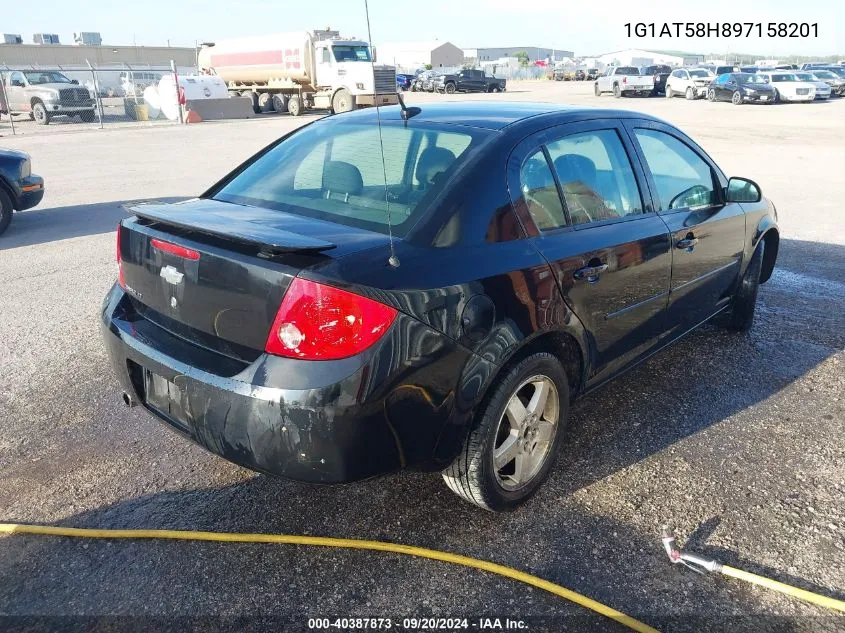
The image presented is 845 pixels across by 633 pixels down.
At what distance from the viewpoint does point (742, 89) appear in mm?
31734

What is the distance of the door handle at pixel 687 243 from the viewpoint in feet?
12.1

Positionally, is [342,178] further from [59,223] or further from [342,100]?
[342,100]

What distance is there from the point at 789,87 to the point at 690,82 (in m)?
5.75

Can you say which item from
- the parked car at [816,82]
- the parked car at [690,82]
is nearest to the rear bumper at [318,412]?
the parked car at [816,82]

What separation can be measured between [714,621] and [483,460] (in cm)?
96

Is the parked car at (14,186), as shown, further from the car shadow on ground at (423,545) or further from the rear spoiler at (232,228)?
the rear spoiler at (232,228)

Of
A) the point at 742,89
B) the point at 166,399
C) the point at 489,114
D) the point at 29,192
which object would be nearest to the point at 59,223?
the point at 29,192

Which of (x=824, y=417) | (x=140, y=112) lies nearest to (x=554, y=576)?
(x=824, y=417)

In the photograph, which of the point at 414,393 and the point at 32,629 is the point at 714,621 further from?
the point at 32,629

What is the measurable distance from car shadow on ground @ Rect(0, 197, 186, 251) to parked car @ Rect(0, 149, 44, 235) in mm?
281

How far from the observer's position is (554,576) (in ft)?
8.42

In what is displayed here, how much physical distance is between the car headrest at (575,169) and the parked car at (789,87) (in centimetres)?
3348

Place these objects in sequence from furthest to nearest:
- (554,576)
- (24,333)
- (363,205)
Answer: (24,333)
(363,205)
(554,576)

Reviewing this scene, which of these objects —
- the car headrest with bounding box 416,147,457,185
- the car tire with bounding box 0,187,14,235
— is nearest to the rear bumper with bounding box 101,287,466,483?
the car headrest with bounding box 416,147,457,185
